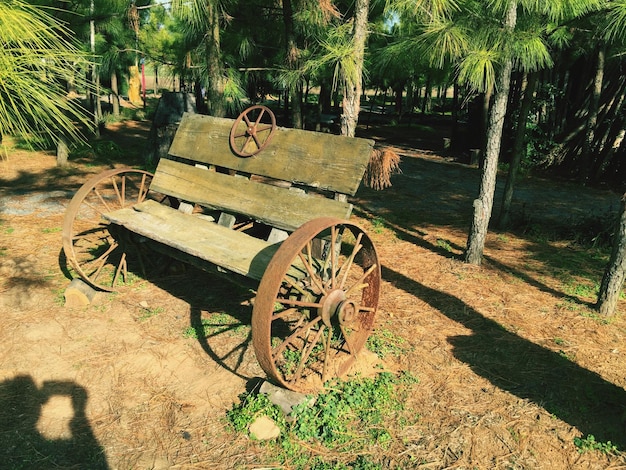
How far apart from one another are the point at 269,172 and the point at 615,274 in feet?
11.9

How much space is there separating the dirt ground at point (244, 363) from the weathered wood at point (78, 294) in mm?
82

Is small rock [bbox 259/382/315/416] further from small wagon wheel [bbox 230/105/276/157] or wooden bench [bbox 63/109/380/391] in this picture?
small wagon wheel [bbox 230/105/276/157]

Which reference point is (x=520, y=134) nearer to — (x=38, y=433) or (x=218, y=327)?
(x=218, y=327)

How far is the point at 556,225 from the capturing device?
7.84 m

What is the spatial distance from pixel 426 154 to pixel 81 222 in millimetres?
11533

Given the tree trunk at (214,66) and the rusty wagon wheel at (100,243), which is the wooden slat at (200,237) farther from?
the tree trunk at (214,66)

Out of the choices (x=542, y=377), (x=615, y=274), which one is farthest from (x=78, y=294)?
(x=615, y=274)

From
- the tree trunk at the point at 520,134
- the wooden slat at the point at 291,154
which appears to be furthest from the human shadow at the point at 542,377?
the tree trunk at the point at 520,134

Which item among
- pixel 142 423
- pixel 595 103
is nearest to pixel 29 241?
pixel 142 423

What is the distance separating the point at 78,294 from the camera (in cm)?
478

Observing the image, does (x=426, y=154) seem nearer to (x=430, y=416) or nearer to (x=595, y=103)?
(x=595, y=103)

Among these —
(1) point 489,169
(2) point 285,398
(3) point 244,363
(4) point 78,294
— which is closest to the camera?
(2) point 285,398

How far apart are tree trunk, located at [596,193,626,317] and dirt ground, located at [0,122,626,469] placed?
19 cm

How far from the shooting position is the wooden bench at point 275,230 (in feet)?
10.9
